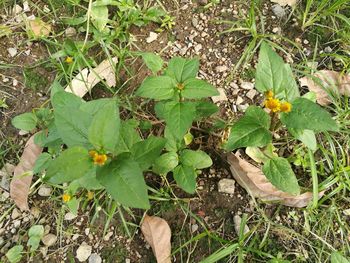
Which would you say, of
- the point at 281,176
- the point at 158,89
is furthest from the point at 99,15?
the point at 281,176

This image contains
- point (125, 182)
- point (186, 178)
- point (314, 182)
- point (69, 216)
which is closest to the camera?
point (125, 182)

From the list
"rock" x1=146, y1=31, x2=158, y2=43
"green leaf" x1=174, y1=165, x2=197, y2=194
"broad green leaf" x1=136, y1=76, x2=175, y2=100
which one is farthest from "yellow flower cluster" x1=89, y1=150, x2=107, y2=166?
"rock" x1=146, y1=31, x2=158, y2=43

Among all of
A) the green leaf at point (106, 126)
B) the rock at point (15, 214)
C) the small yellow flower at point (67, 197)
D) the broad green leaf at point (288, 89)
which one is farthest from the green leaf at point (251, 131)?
the rock at point (15, 214)

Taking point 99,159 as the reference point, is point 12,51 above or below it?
below

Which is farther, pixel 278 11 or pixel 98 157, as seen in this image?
pixel 278 11

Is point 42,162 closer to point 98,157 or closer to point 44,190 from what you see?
point 44,190

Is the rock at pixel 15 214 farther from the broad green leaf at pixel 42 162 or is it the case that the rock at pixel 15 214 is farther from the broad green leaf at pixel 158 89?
the broad green leaf at pixel 158 89

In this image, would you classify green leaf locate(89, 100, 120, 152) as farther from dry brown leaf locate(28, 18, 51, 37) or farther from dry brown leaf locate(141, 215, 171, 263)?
dry brown leaf locate(28, 18, 51, 37)

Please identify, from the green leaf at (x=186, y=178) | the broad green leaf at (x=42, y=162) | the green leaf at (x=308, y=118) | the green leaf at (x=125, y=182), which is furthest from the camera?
the broad green leaf at (x=42, y=162)
